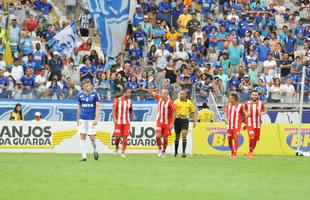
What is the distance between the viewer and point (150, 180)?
1866 centimetres

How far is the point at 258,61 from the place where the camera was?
39.6 m

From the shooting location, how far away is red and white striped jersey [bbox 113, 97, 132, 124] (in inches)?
1182

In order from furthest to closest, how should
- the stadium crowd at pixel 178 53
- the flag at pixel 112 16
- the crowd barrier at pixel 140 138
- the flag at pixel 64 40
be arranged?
the flag at pixel 64 40 < the stadium crowd at pixel 178 53 < the crowd barrier at pixel 140 138 < the flag at pixel 112 16

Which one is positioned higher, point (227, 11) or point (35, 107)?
point (227, 11)

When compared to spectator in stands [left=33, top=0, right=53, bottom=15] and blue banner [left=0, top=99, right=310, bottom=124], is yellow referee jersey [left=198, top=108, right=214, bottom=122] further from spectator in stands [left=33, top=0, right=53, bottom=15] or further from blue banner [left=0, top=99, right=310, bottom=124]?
spectator in stands [left=33, top=0, right=53, bottom=15]

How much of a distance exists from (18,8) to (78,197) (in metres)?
24.8

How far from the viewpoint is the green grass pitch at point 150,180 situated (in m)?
15.5

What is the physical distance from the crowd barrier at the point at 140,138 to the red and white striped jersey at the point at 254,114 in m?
3.45

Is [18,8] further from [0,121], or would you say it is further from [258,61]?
[258,61]

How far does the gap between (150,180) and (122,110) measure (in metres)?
11.6

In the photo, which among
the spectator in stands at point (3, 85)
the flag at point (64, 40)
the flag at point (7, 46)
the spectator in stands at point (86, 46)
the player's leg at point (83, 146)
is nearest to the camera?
the player's leg at point (83, 146)

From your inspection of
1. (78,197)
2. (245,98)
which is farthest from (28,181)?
(245,98)

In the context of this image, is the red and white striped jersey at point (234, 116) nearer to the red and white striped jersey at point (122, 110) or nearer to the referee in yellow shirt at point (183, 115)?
the referee in yellow shirt at point (183, 115)

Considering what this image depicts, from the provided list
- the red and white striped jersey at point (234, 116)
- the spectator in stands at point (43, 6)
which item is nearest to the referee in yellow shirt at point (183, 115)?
the red and white striped jersey at point (234, 116)
